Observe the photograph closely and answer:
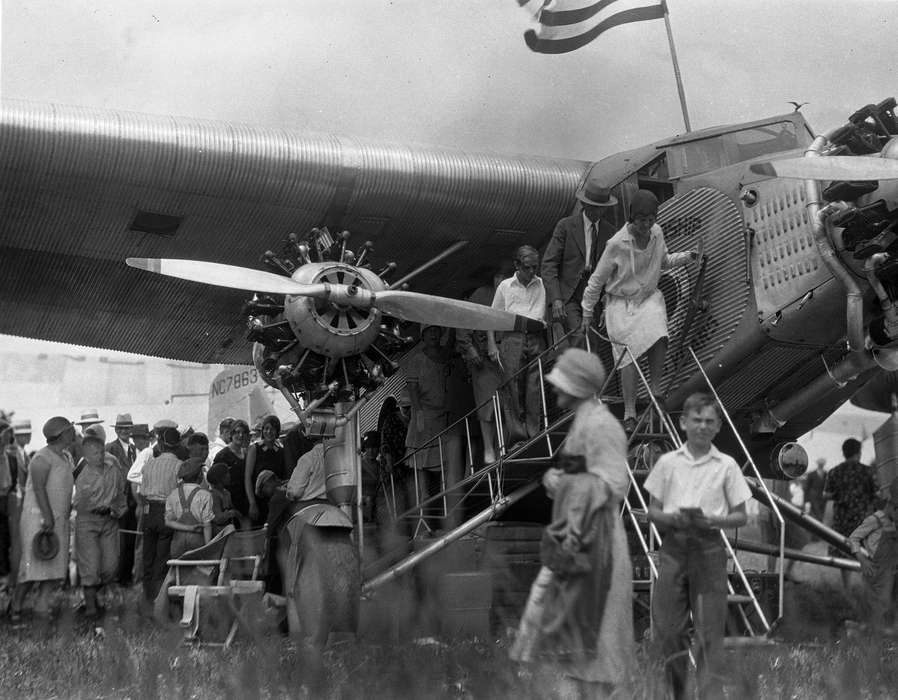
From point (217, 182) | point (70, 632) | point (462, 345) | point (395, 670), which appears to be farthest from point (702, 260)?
point (70, 632)

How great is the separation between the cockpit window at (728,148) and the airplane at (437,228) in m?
0.01

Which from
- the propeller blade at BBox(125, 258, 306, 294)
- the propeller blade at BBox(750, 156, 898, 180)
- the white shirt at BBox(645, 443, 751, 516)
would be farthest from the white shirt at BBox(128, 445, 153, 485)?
the white shirt at BBox(645, 443, 751, 516)

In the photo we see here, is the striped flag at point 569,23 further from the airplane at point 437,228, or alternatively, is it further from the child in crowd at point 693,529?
the child in crowd at point 693,529

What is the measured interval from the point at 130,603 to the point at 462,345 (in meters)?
3.51

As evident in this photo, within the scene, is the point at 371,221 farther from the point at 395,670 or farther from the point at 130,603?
the point at 395,670

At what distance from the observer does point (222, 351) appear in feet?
45.4

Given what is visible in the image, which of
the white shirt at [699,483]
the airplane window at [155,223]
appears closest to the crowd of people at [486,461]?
the white shirt at [699,483]

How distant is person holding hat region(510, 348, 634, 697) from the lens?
13.0 ft

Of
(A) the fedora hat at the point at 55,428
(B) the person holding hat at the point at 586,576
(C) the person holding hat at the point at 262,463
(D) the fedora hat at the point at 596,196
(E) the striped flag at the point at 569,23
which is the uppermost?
(E) the striped flag at the point at 569,23

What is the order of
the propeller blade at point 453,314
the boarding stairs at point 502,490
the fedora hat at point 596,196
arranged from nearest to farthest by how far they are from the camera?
the boarding stairs at point 502,490
the propeller blade at point 453,314
the fedora hat at point 596,196

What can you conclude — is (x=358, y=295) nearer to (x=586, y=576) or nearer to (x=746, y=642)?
(x=746, y=642)

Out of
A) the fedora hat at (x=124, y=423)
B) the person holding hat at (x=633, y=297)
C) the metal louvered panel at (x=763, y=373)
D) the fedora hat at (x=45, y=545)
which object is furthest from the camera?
the fedora hat at (x=124, y=423)

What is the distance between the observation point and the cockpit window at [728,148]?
380 inches

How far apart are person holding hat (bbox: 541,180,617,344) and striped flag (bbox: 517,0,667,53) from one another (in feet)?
10.9
